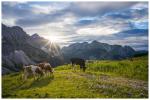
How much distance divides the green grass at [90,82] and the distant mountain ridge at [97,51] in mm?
208

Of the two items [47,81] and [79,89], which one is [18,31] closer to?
[47,81]

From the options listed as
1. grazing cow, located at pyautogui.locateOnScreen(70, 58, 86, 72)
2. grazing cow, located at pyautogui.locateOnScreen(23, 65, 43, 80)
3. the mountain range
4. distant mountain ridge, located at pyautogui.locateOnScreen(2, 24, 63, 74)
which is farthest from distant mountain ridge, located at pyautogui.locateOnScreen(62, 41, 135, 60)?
grazing cow, located at pyautogui.locateOnScreen(23, 65, 43, 80)

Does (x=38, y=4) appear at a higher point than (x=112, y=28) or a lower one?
higher

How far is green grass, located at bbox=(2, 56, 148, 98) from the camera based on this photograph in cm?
1007

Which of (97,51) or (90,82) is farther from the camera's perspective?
(97,51)

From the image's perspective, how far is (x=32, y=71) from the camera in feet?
36.2

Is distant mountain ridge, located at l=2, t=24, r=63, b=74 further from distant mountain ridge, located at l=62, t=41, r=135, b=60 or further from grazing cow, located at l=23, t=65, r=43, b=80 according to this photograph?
distant mountain ridge, located at l=62, t=41, r=135, b=60

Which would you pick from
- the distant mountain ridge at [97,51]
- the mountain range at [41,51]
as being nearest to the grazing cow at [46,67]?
the mountain range at [41,51]

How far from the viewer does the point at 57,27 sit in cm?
1121

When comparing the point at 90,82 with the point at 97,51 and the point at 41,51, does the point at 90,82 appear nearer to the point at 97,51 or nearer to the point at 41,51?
the point at 97,51

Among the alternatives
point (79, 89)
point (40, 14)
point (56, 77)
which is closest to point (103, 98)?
point (79, 89)

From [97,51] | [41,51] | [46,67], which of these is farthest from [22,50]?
[97,51]

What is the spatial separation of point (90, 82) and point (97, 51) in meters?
1.10

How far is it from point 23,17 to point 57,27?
1.09 m
